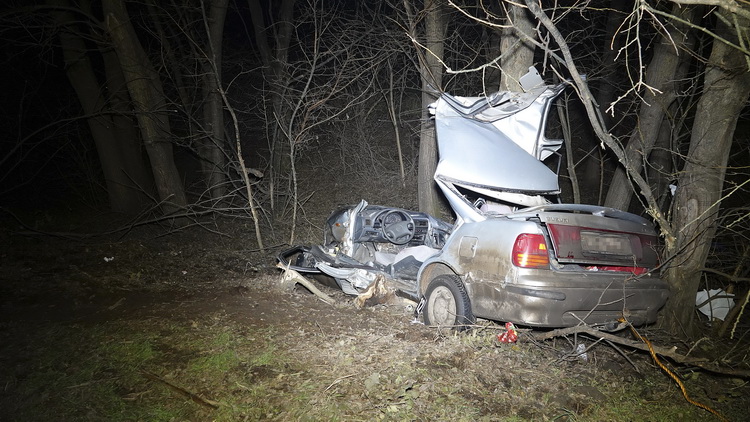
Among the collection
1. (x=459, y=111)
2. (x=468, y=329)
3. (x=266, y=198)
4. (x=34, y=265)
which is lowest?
(x=468, y=329)

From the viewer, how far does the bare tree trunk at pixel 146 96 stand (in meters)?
9.86

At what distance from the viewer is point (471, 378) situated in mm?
3877

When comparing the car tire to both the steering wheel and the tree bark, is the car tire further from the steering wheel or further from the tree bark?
the tree bark

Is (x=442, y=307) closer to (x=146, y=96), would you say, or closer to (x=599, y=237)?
(x=599, y=237)

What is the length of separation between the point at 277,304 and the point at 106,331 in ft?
6.33

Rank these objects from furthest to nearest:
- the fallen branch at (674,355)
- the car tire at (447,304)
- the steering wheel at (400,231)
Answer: the steering wheel at (400,231) → the car tire at (447,304) → the fallen branch at (674,355)

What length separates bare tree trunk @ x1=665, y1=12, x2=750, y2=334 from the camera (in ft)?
15.7

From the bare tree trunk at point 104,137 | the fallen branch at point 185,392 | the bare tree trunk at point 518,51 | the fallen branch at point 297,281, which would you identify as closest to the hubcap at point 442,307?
the fallen branch at point 297,281

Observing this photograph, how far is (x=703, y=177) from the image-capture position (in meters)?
4.91

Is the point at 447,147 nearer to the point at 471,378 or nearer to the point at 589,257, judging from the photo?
the point at 589,257

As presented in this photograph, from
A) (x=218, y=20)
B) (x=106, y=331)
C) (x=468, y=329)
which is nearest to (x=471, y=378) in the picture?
(x=468, y=329)

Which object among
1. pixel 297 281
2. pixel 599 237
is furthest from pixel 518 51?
pixel 297 281

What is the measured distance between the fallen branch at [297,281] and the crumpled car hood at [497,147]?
7.72 ft

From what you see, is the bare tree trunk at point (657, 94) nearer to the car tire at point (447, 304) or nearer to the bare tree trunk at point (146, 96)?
the car tire at point (447, 304)
